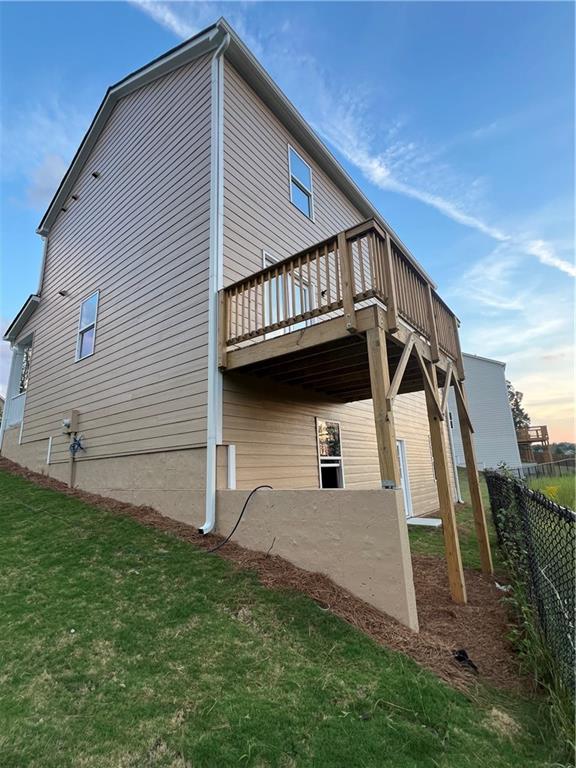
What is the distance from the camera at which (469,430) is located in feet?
20.8

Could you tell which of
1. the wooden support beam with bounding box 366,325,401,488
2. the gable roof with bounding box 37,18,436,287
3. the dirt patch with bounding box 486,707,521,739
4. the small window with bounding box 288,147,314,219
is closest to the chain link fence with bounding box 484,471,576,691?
the dirt patch with bounding box 486,707,521,739

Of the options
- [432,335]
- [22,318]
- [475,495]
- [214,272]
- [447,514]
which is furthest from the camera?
[22,318]

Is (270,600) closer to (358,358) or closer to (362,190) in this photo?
(358,358)

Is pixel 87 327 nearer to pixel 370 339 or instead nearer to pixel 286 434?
pixel 286 434

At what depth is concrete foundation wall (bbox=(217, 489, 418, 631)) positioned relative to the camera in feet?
11.1

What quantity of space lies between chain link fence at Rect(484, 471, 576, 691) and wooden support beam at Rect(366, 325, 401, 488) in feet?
3.79

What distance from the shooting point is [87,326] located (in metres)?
8.59

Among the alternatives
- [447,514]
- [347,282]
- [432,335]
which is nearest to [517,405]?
[432,335]

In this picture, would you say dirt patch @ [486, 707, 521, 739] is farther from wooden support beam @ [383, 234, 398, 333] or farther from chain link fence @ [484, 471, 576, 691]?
wooden support beam @ [383, 234, 398, 333]

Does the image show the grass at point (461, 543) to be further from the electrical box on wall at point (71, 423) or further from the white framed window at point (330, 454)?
the electrical box on wall at point (71, 423)

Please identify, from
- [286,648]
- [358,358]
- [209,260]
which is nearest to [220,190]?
[209,260]

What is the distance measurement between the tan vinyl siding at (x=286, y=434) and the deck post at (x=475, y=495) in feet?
7.99

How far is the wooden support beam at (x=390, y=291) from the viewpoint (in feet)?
13.7

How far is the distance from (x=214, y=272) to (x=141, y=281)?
2.23 metres
